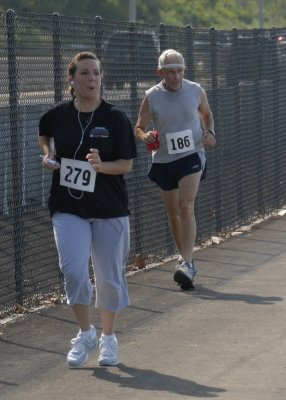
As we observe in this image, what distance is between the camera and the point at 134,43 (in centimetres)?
1274

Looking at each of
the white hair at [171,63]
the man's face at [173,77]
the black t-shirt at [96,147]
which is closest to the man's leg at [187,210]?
the man's face at [173,77]

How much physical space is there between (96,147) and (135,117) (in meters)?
4.32

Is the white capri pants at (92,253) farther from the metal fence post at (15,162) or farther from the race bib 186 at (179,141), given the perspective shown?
the race bib 186 at (179,141)

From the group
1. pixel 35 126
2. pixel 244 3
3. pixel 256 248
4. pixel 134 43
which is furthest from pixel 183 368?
pixel 244 3

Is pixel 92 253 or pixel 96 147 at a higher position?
pixel 96 147

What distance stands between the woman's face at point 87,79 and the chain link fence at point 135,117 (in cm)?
185

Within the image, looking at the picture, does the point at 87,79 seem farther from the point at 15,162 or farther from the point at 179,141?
the point at 179,141

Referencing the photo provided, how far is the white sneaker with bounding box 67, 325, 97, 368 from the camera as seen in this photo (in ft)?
27.9

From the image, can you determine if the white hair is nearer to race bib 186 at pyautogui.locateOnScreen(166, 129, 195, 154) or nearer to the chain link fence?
race bib 186 at pyautogui.locateOnScreen(166, 129, 195, 154)

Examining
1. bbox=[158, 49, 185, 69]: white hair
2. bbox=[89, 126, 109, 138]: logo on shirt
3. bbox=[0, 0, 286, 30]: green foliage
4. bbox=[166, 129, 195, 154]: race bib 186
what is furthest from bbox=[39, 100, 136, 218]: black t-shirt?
bbox=[0, 0, 286, 30]: green foliage

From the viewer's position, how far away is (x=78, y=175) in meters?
8.44

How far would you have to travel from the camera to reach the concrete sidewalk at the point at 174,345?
7.96 metres

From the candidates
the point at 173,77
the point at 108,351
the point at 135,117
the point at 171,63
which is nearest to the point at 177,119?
the point at 173,77

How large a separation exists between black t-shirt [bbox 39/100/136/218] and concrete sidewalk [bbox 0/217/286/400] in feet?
3.28
